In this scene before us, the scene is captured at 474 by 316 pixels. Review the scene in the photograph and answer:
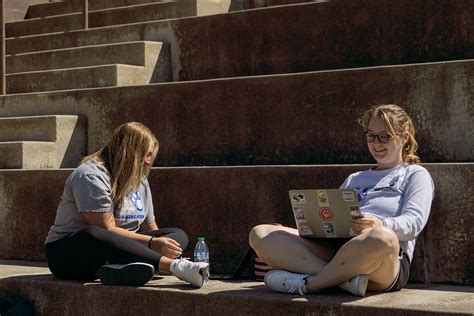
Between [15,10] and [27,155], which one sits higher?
[15,10]

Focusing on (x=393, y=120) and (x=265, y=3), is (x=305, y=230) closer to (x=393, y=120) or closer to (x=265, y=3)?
(x=393, y=120)

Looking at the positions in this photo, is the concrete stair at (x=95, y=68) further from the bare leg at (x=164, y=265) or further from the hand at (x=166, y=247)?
the bare leg at (x=164, y=265)

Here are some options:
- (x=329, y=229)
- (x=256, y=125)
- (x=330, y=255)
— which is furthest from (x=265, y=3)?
(x=329, y=229)

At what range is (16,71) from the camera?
953cm

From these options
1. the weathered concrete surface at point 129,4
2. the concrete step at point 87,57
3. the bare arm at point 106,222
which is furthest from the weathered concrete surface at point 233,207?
the weathered concrete surface at point 129,4

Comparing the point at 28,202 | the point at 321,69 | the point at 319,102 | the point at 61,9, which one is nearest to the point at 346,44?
the point at 321,69

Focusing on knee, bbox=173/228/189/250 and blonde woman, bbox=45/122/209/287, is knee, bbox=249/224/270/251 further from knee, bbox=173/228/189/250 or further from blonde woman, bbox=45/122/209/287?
knee, bbox=173/228/189/250

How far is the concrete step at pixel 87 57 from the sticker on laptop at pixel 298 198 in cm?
347

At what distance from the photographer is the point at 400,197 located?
5.39m

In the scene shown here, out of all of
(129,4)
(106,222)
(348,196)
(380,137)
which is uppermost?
(129,4)

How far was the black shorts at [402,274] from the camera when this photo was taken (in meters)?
5.16

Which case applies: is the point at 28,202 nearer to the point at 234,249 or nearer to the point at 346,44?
the point at 234,249

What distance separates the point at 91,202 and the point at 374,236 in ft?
5.83

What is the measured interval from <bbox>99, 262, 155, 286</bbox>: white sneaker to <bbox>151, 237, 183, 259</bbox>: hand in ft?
0.82
